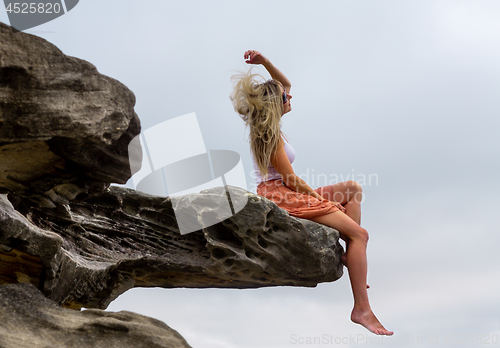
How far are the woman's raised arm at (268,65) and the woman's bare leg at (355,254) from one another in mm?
1341

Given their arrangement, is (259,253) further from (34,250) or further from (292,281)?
(34,250)

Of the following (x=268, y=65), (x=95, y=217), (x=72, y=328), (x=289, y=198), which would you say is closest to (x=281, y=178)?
(x=289, y=198)

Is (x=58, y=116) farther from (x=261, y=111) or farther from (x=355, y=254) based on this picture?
(x=355, y=254)

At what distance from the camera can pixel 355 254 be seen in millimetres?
4215

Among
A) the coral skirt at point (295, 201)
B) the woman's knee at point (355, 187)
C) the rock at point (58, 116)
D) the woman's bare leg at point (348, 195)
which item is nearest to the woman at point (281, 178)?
the coral skirt at point (295, 201)

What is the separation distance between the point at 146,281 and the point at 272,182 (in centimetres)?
148

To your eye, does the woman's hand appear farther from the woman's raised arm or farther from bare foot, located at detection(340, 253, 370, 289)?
bare foot, located at detection(340, 253, 370, 289)

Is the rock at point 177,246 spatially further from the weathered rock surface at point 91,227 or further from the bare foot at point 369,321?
the bare foot at point 369,321

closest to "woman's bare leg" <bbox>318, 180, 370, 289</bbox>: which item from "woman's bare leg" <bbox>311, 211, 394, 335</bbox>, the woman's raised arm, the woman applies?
the woman

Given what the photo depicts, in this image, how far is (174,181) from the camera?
403 centimetres

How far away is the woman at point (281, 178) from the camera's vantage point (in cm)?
419

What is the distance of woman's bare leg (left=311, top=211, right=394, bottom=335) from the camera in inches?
161

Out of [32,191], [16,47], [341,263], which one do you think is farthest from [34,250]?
[341,263]

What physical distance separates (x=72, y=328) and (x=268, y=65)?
2.92 metres
